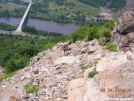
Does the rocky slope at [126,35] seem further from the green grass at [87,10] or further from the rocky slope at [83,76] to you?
the green grass at [87,10]

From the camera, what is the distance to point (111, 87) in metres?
18.1

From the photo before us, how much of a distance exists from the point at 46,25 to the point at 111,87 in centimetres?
14492

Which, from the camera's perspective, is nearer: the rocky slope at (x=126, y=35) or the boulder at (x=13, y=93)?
the boulder at (x=13, y=93)

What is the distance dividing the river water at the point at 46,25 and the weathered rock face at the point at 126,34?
12156 centimetres

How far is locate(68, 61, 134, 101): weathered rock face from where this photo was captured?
17.3 m

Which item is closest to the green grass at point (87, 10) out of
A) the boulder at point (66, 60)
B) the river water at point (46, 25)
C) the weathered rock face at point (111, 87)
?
the river water at point (46, 25)

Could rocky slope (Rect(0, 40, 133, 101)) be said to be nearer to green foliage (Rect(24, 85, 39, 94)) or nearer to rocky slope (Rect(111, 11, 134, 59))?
green foliage (Rect(24, 85, 39, 94))

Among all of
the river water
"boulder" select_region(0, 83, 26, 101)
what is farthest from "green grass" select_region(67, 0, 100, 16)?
"boulder" select_region(0, 83, 26, 101)

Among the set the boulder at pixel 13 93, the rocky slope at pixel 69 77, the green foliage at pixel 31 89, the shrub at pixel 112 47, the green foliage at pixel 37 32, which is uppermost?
the shrub at pixel 112 47

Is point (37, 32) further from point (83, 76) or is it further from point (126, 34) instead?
point (83, 76)

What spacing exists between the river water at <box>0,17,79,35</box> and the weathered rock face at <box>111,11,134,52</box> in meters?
122

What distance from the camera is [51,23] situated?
167 meters

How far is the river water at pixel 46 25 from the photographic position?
155m

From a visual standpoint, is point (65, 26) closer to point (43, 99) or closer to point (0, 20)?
point (0, 20)
